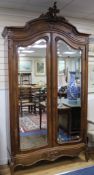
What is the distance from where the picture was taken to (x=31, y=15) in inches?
125

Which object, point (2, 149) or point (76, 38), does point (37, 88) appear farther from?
point (2, 149)

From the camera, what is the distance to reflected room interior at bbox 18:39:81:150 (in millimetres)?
2789

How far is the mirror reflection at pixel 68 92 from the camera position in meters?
2.94

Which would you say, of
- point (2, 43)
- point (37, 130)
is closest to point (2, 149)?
point (37, 130)

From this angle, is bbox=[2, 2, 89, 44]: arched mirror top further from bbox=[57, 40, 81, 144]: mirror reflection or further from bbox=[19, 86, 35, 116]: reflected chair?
bbox=[19, 86, 35, 116]: reflected chair

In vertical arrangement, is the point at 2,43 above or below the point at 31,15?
below

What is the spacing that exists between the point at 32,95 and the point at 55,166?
1192 millimetres

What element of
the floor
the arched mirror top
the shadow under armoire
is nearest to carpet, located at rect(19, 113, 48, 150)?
the shadow under armoire

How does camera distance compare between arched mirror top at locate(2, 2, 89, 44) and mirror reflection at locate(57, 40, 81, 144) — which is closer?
arched mirror top at locate(2, 2, 89, 44)

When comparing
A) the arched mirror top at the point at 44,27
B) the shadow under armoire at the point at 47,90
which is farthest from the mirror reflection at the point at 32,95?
the arched mirror top at the point at 44,27

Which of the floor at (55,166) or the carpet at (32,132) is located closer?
the carpet at (32,132)

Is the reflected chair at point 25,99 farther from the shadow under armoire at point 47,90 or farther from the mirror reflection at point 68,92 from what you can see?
the mirror reflection at point 68,92

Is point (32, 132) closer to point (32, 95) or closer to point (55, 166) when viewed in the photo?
point (32, 95)

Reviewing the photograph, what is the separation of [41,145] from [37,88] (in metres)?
0.85
